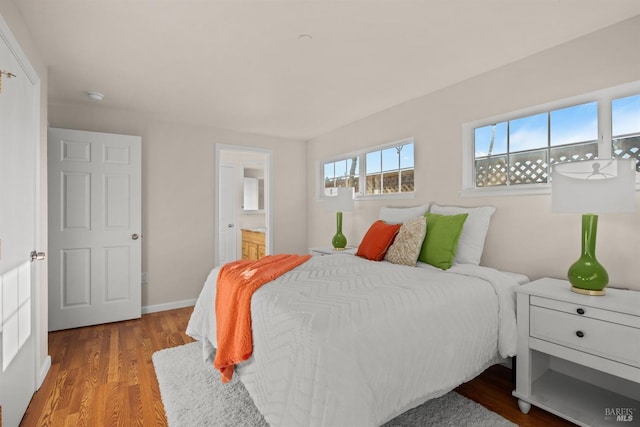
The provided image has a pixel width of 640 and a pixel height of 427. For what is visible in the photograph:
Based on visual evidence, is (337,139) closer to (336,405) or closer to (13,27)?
(13,27)

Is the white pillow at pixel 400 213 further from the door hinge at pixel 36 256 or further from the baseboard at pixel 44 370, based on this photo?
the baseboard at pixel 44 370

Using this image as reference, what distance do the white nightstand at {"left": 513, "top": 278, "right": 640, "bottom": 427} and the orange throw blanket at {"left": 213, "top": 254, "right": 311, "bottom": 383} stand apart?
163cm

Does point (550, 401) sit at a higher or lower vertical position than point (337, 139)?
lower

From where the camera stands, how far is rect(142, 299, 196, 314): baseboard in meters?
3.93

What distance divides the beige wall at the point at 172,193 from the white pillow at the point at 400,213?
93.7 inches

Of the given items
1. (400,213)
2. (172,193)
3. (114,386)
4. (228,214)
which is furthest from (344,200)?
(228,214)

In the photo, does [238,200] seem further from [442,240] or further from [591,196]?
[591,196]

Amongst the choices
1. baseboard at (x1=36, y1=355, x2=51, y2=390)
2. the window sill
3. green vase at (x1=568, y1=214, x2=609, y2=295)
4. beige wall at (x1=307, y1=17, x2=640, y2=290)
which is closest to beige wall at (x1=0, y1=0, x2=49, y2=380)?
baseboard at (x1=36, y1=355, x2=51, y2=390)

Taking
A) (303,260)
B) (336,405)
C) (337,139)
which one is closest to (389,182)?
(337,139)

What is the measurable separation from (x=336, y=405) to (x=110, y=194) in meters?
3.47

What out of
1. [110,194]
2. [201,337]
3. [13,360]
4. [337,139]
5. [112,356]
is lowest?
[112,356]

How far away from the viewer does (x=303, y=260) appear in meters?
2.63

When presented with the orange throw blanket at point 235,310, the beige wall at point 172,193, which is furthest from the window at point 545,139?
the beige wall at point 172,193

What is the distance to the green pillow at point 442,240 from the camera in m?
2.48
